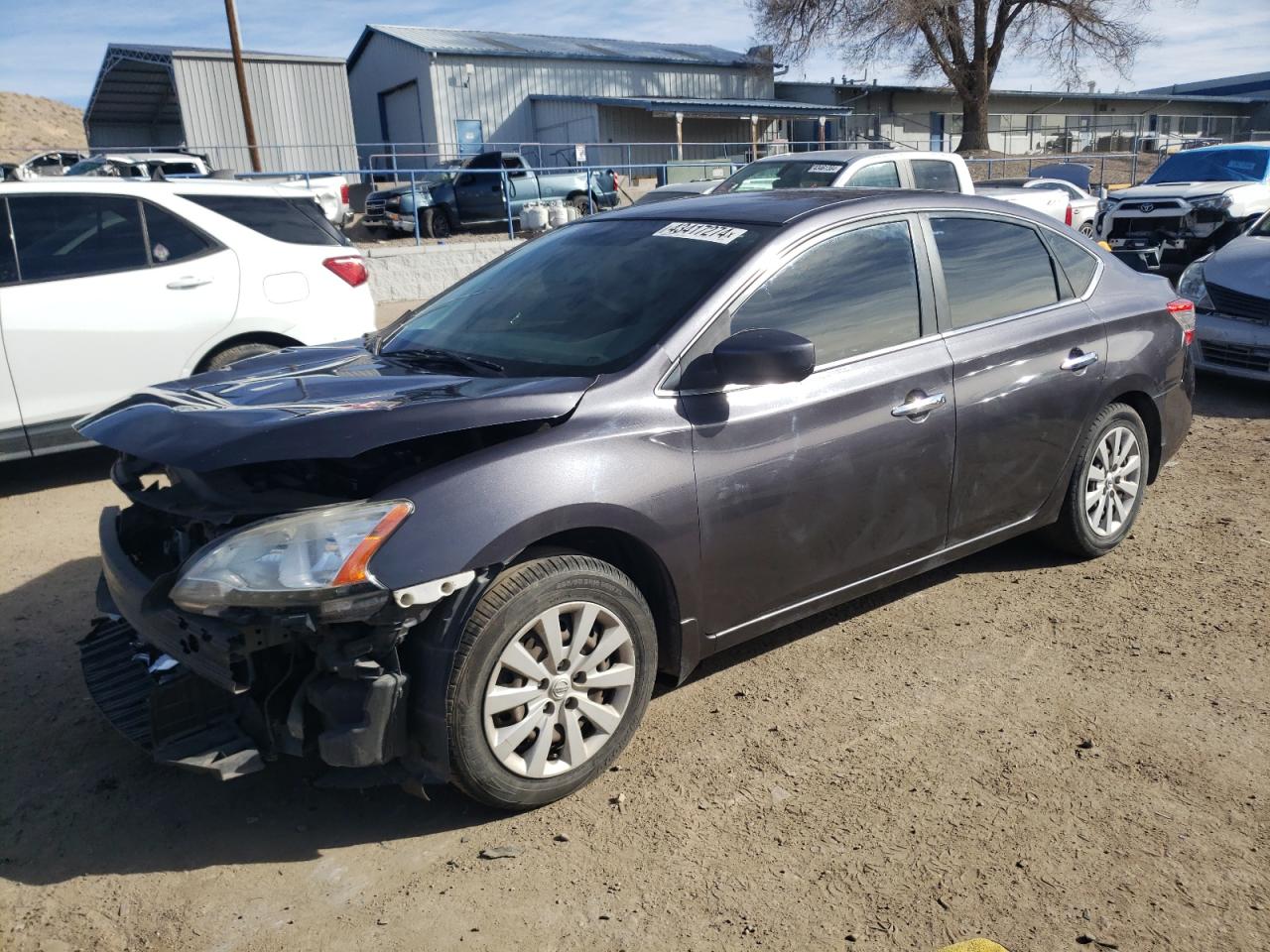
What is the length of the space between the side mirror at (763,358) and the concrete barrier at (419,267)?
40.1ft

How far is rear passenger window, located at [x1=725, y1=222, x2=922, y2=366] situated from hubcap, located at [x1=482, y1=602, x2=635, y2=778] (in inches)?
44.0

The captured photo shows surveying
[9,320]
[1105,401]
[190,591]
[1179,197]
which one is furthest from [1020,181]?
[190,591]

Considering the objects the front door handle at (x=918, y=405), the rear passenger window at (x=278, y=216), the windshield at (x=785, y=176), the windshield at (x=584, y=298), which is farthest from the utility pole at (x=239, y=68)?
the front door handle at (x=918, y=405)

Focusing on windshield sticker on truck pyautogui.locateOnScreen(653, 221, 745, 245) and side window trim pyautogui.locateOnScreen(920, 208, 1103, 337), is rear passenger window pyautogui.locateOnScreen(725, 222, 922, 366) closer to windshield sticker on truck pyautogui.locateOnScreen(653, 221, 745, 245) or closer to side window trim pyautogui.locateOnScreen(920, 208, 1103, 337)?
side window trim pyautogui.locateOnScreen(920, 208, 1103, 337)

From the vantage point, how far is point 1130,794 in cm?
300

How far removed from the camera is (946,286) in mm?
3986

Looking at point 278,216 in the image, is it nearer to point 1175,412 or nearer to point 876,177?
point 1175,412

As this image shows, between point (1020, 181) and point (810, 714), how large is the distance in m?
15.1

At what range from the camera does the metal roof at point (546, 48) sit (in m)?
36.1

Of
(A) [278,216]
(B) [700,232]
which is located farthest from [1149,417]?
(A) [278,216]

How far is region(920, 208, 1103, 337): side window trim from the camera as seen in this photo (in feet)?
12.9

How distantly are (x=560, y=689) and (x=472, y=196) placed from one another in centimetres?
1947

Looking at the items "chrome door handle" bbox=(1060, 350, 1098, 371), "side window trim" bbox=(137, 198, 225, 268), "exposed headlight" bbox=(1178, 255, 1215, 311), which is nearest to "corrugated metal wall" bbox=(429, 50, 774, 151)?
"exposed headlight" bbox=(1178, 255, 1215, 311)

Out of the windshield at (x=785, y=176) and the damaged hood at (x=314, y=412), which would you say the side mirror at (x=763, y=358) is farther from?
the windshield at (x=785, y=176)
